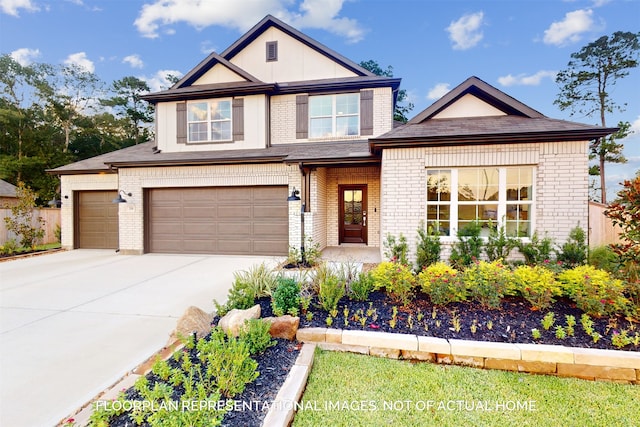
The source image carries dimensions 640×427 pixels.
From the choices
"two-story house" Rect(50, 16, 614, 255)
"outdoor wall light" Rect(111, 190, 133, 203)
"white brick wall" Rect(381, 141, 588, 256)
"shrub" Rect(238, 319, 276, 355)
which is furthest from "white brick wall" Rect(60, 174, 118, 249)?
"shrub" Rect(238, 319, 276, 355)

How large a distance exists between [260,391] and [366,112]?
954cm

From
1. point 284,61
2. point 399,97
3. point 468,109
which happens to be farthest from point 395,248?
point 399,97

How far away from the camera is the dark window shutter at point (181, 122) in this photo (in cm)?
1086

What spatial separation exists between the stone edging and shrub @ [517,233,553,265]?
3.73 m

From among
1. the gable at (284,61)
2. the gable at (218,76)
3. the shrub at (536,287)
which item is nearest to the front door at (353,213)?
the gable at (284,61)

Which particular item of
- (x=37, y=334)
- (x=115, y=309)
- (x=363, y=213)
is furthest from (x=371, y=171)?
(x=37, y=334)

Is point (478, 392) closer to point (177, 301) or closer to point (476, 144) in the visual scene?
point (177, 301)

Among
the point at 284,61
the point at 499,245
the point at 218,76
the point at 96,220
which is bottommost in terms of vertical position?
the point at 499,245

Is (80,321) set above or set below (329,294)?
below

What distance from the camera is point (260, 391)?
2459 mm

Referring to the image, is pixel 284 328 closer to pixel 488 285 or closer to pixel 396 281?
pixel 396 281

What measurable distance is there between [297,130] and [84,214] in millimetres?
8795

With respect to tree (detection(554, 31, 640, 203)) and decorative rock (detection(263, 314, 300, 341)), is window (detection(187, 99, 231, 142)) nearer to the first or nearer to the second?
decorative rock (detection(263, 314, 300, 341))

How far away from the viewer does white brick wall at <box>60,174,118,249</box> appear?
11016 millimetres
